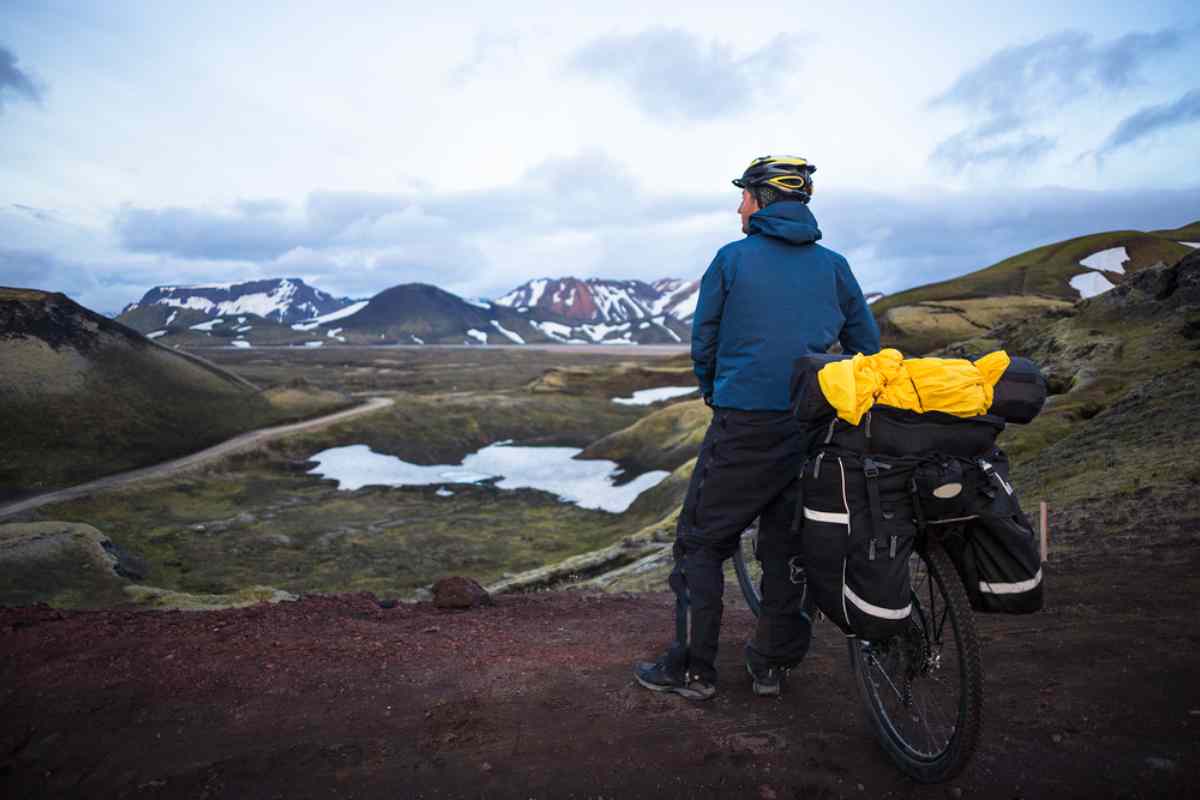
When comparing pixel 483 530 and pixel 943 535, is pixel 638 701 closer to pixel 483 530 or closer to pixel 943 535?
pixel 943 535

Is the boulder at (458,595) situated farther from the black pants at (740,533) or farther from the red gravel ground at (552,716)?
the black pants at (740,533)

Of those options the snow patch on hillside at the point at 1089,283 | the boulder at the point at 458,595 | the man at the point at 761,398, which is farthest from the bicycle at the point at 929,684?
the snow patch on hillside at the point at 1089,283

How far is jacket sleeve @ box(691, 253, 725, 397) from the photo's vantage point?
5.30m

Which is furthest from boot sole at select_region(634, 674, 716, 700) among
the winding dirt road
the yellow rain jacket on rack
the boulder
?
the winding dirt road

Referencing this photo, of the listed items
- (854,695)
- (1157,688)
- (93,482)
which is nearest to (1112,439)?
(1157,688)

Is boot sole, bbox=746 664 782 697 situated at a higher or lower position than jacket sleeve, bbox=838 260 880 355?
→ lower

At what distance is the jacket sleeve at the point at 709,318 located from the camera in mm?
5297

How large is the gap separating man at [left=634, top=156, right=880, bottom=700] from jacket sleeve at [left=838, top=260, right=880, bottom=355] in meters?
0.01

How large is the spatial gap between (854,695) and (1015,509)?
99.4 inches

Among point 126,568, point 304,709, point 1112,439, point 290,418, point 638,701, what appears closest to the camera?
point 638,701

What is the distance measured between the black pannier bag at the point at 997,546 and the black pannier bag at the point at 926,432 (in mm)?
136

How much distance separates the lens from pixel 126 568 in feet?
71.4

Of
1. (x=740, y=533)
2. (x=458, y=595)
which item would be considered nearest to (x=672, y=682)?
(x=740, y=533)

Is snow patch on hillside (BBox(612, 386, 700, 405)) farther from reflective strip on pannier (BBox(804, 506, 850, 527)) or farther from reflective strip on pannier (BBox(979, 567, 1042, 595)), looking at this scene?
reflective strip on pannier (BBox(979, 567, 1042, 595))
